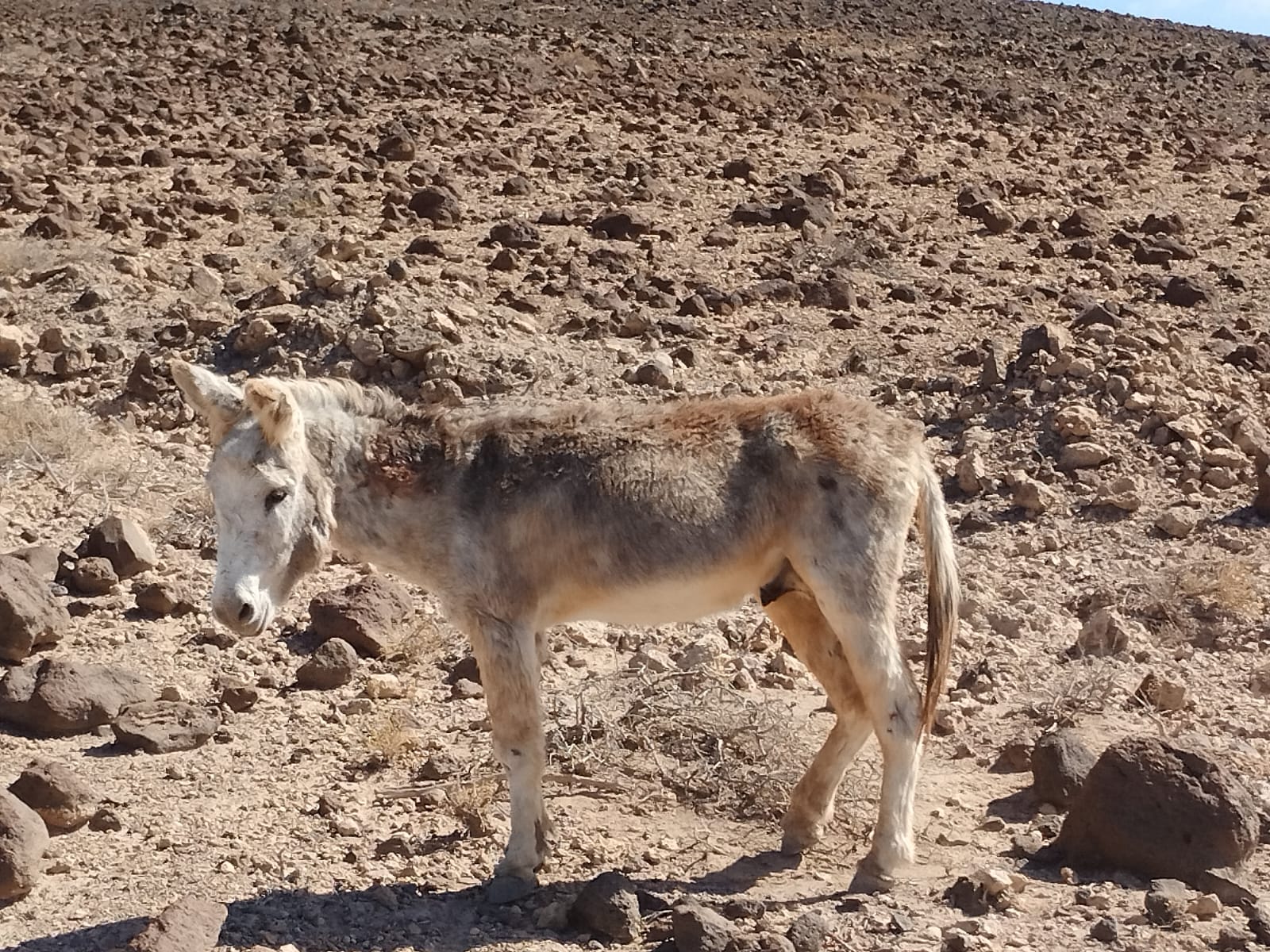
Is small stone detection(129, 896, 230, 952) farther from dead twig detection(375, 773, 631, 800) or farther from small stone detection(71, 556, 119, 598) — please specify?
small stone detection(71, 556, 119, 598)

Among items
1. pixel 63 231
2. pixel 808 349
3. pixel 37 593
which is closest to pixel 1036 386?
pixel 808 349

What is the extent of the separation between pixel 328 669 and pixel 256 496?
238cm

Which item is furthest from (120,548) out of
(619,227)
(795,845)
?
(619,227)

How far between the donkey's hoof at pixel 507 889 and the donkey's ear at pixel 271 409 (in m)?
1.82

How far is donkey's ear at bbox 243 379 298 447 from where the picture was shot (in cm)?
546

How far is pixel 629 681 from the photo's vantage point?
25.3ft

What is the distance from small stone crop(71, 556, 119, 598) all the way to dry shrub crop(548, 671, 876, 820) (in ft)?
9.27

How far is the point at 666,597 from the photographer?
5922mm

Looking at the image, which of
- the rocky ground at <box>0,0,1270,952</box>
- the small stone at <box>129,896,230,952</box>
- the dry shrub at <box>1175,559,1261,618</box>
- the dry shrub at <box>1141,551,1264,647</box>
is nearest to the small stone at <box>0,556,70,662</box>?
the rocky ground at <box>0,0,1270,952</box>

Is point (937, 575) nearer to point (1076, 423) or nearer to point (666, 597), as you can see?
point (666, 597)

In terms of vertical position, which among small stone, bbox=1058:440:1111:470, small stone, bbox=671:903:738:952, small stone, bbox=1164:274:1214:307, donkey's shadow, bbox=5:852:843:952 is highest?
small stone, bbox=1164:274:1214:307

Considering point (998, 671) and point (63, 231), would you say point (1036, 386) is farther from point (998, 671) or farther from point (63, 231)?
point (63, 231)

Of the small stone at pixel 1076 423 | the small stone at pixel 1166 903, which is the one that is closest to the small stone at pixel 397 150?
the small stone at pixel 1076 423

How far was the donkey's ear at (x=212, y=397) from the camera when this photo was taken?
557 centimetres
